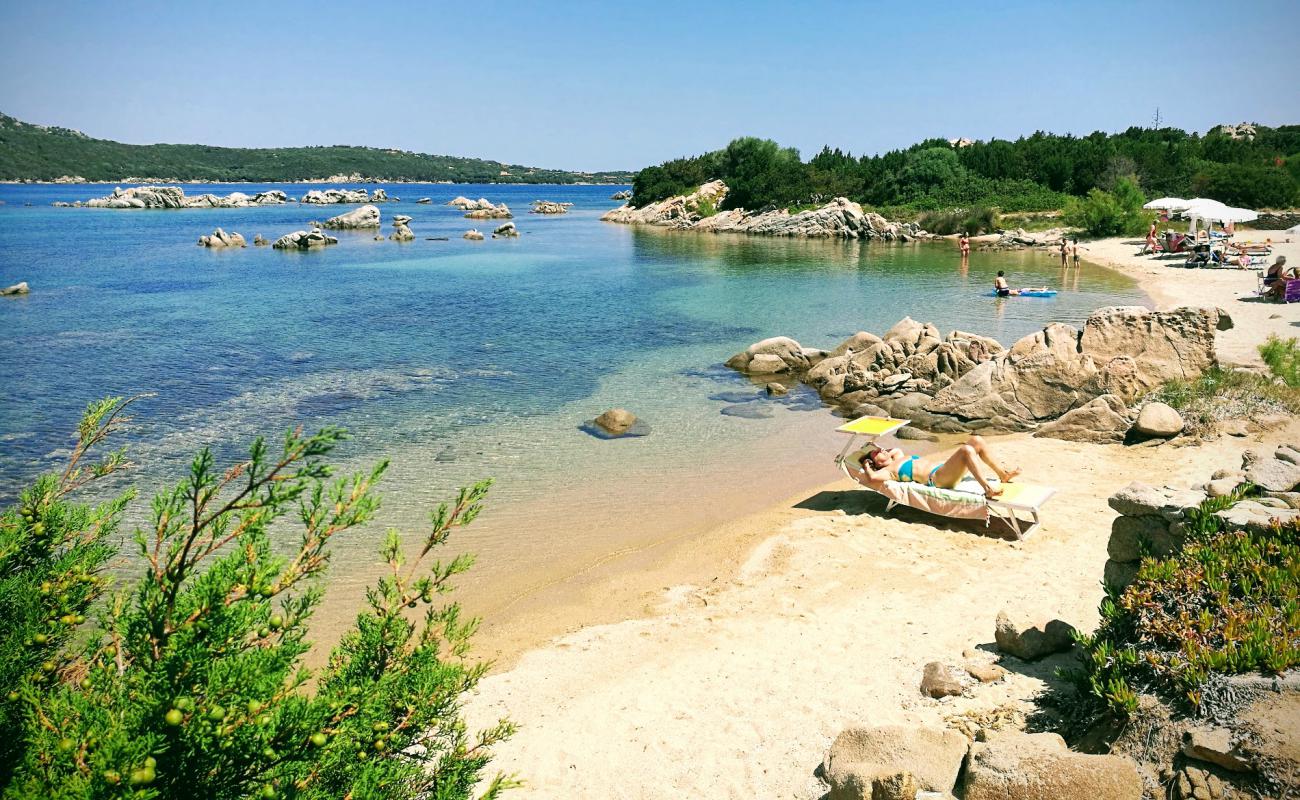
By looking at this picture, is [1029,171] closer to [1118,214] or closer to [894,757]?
[1118,214]

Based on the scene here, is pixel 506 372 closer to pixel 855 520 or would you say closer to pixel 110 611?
pixel 855 520

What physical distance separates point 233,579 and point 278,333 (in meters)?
27.7

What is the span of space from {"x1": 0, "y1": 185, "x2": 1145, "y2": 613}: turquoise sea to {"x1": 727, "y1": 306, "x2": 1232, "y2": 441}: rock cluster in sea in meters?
2.31

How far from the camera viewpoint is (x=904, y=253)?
5200 cm

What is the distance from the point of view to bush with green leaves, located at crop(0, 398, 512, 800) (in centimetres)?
279

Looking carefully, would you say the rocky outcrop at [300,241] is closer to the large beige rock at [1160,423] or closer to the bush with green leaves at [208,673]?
the large beige rock at [1160,423]

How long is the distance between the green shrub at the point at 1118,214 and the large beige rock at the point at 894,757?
5531cm

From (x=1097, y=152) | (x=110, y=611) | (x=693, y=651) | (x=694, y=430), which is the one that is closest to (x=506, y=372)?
(x=694, y=430)

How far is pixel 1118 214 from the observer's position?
166ft

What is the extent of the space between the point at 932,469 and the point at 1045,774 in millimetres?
7988

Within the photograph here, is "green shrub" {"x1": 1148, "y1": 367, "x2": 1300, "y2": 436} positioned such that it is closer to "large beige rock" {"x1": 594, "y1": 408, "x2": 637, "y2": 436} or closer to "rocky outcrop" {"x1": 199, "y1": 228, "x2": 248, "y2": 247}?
"large beige rock" {"x1": 594, "y1": 408, "x2": 637, "y2": 436}

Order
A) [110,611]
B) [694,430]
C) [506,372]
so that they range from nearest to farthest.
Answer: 1. [110,611]
2. [694,430]
3. [506,372]

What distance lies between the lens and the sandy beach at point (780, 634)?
6480 mm

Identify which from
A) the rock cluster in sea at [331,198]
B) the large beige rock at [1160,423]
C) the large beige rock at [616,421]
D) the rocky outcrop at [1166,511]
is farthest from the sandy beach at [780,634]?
the rock cluster in sea at [331,198]
